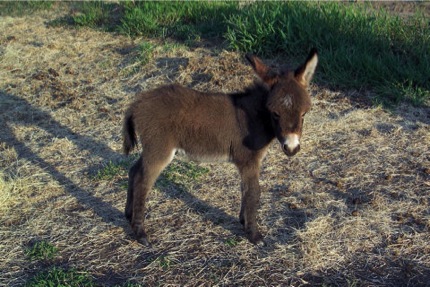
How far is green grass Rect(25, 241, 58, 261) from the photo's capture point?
419 cm

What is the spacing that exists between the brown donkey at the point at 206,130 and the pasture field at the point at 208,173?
36 cm

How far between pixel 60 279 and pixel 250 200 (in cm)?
159

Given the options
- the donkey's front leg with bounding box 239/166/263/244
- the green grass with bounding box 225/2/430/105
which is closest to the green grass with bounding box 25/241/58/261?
the donkey's front leg with bounding box 239/166/263/244

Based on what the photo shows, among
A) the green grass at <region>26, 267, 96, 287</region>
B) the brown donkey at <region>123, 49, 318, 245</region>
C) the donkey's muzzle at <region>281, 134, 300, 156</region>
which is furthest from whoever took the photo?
the brown donkey at <region>123, 49, 318, 245</region>

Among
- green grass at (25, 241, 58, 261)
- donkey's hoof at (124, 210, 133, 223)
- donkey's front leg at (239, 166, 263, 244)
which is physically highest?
donkey's front leg at (239, 166, 263, 244)

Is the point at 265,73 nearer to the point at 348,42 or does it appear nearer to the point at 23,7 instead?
the point at 348,42

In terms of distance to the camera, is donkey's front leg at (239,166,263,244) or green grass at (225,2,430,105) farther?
green grass at (225,2,430,105)

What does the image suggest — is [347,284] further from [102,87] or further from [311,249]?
[102,87]

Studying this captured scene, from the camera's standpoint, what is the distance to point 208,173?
5.44 m

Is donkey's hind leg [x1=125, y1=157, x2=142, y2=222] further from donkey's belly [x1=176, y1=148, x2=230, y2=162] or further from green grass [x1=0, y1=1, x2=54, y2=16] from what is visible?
green grass [x1=0, y1=1, x2=54, y2=16]

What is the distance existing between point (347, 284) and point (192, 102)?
6.07 feet

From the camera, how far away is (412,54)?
7.18 meters

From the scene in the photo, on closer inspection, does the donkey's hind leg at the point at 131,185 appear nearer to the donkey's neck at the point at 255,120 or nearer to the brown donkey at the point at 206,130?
the brown donkey at the point at 206,130

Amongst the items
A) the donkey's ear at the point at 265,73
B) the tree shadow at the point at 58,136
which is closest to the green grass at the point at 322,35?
the tree shadow at the point at 58,136
